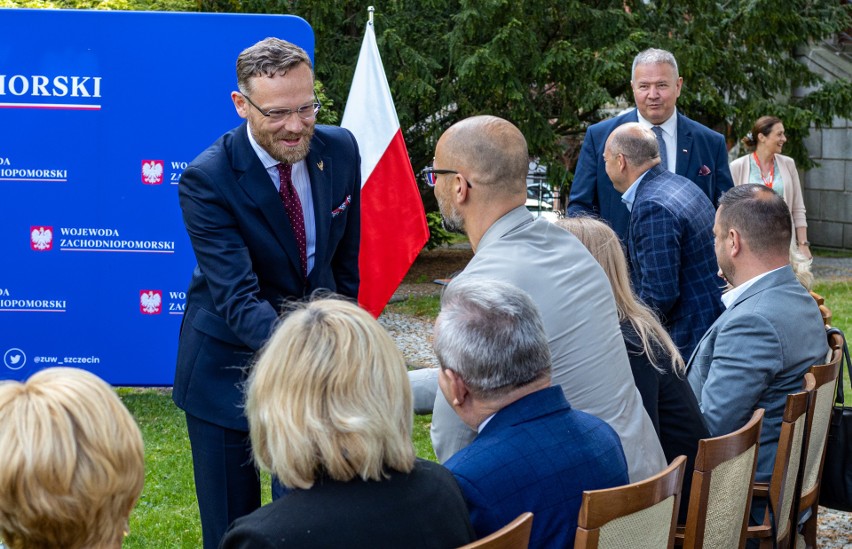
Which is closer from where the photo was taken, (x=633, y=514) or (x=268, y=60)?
(x=633, y=514)

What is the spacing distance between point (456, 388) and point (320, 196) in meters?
1.19

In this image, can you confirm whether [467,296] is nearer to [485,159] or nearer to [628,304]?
[485,159]

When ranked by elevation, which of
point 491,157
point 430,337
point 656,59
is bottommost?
point 430,337

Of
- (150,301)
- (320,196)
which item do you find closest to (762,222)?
(320,196)

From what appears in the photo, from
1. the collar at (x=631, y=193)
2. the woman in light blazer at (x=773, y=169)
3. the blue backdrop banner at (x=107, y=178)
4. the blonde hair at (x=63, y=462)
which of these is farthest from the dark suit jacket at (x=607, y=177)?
the woman in light blazer at (x=773, y=169)

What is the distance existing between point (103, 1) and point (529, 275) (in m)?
6.01

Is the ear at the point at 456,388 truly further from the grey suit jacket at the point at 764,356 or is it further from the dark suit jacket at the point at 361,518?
the grey suit jacket at the point at 764,356

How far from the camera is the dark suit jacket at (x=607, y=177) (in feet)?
17.6

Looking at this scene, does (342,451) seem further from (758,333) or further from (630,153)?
(630,153)

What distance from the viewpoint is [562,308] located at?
9.30 ft

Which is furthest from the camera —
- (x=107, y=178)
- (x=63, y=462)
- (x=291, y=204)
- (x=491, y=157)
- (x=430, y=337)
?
(x=430, y=337)

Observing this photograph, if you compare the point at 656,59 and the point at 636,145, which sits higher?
the point at 656,59

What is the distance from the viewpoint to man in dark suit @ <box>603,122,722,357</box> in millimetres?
4648

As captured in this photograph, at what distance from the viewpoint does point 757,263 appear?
12.8 feet
